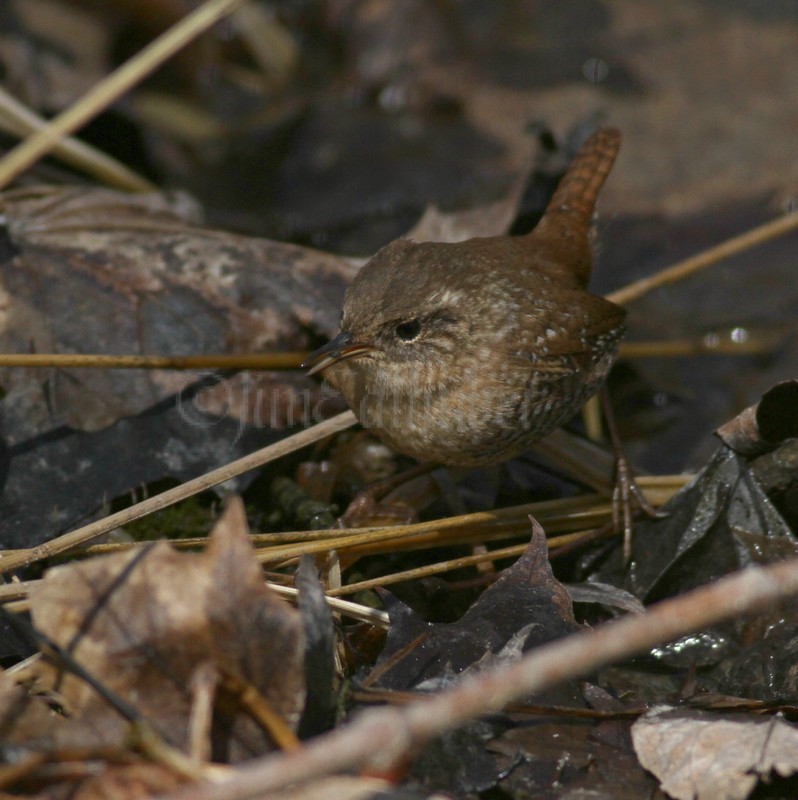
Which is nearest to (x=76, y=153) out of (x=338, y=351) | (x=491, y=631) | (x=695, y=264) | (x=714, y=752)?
(x=338, y=351)

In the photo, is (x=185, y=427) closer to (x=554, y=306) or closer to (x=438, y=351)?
(x=438, y=351)

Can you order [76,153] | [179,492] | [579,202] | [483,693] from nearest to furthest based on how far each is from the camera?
[483,693] → [179,492] → [579,202] → [76,153]

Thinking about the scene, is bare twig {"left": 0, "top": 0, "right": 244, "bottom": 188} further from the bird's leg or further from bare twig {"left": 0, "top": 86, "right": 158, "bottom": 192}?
the bird's leg

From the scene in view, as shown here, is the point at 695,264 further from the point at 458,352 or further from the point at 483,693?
the point at 483,693

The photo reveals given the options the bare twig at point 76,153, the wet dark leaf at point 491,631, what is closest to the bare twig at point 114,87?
the bare twig at point 76,153

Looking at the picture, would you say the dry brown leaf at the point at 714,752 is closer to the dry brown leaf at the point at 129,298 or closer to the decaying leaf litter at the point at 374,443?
the decaying leaf litter at the point at 374,443

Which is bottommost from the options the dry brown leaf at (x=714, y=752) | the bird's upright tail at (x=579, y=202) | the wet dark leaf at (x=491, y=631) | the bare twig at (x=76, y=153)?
the dry brown leaf at (x=714, y=752)
